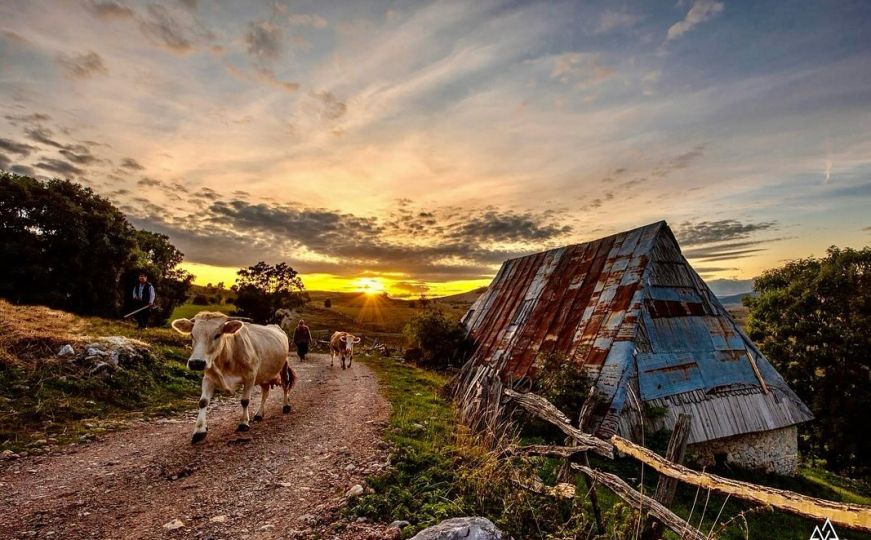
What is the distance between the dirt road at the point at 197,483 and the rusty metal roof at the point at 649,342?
6.15 m

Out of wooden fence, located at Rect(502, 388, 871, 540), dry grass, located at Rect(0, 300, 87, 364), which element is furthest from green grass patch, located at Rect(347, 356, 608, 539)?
dry grass, located at Rect(0, 300, 87, 364)

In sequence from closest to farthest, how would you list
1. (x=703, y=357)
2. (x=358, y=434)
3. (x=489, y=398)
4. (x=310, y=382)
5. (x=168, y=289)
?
(x=358, y=434), (x=489, y=398), (x=703, y=357), (x=310, y=382), (x=168, y=289)

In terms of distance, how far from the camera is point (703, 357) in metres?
11.8

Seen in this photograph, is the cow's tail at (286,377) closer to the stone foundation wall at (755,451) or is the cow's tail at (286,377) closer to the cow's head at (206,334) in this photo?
the cow's head at (206,334)

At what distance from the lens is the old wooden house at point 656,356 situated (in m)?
10.5

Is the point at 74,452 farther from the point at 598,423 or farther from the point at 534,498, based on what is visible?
the point at 598,423

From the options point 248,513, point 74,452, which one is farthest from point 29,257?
point 248,513

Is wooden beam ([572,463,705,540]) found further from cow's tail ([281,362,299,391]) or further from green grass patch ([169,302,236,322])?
green grass patch ([169,302,236,322])

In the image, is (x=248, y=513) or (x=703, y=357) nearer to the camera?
(x=248, y=513)

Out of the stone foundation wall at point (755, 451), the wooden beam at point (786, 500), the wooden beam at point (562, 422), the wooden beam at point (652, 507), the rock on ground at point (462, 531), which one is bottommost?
the stone foundation wall at point (755, 451)

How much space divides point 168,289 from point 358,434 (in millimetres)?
28018

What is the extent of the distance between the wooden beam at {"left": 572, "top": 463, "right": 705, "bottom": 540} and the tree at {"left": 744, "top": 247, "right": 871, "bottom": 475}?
849 inches

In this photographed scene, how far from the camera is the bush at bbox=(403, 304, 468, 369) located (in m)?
19.2

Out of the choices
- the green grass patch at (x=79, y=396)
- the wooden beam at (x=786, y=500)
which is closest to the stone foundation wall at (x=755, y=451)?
the wooden beam at (x=786, y=500)
